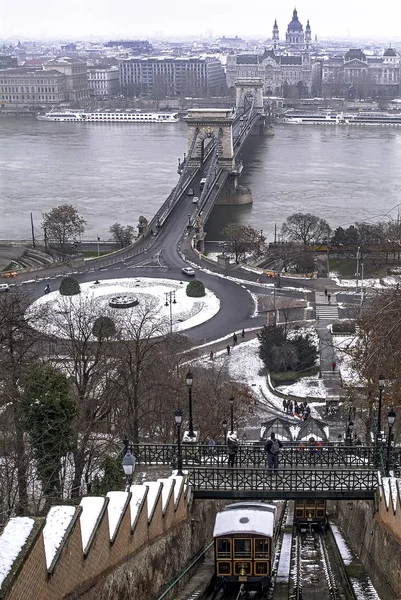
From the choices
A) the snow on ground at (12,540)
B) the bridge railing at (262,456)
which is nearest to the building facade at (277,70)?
the bridge railing at (262,456)

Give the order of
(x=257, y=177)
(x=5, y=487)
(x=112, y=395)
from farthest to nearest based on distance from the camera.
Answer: (x=257, y=177) → (x=112, y=395) → (x=5, y=487)

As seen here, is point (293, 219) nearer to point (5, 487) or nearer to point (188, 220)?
point (188, 220)

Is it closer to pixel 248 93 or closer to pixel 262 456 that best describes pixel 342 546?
pixel 262 456

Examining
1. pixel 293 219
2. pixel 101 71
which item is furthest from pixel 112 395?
pixel 101 71

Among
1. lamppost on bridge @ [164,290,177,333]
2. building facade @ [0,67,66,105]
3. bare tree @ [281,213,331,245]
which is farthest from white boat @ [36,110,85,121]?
lamppost on bridge @ [164,290,177,333]

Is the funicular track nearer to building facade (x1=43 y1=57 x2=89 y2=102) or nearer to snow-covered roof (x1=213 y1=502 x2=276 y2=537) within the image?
snow-covered roof (x1=213 y1=502 x2=276 y2=537)

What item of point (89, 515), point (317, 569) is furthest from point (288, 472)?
point (89, 515)

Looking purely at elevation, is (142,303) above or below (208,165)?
below

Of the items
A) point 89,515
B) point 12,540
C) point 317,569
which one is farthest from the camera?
point 317,569
